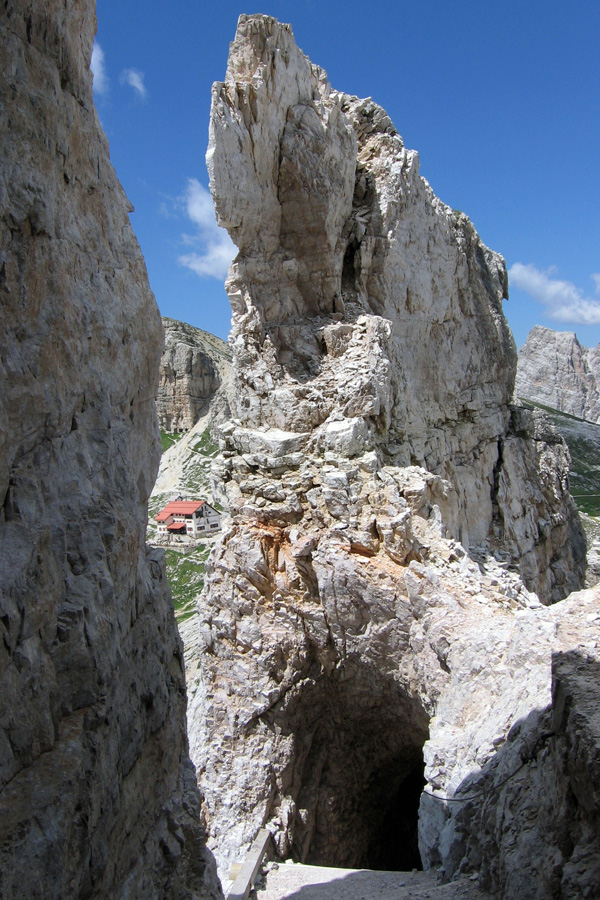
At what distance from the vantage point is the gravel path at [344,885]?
11.3 m

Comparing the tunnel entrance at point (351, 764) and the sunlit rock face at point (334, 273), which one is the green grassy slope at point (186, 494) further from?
the sunlit rock face at point (334, 273)

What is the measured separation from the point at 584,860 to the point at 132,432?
6871 mm

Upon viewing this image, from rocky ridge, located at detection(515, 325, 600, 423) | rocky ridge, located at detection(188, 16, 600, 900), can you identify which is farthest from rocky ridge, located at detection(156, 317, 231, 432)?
rocky ridge, located at detection(515, 325, 600, 423)

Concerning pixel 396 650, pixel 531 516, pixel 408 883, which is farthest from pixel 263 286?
pixel 531 516

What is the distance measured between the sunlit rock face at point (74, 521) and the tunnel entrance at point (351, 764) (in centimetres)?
951

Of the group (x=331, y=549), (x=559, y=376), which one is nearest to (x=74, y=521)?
(x=331, y=549)

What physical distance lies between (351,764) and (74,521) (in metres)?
15.9

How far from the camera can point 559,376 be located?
505 ft

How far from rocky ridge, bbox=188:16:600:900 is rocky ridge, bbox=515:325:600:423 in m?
139

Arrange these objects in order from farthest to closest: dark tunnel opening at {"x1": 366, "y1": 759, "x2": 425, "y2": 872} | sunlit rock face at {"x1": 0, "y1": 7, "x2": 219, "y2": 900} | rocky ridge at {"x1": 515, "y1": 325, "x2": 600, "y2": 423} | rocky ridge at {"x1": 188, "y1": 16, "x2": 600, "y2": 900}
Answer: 1. rocky ridge at {"x1": 515, "y1": 325, "x2": 600, "y2": 423}
2. dark tunnel opening at {"x1": 366, "y1": 759, "x2": 425, "y2": 872}
3. rocky ridge at {"x1": 188, "y1": 16, "x2": 600, "y2": 900}
4. sunlit rock face at {"x1": 0, "y1": 7, "x2": 219, "y2": 900}

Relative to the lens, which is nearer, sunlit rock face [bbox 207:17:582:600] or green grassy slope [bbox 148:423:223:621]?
sunlit rock face [bbox 207:17:582:600]

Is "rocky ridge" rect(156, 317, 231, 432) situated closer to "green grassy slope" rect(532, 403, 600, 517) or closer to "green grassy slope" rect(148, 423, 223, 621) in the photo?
"green grassy slope" rect(148, 423, 223, 621)

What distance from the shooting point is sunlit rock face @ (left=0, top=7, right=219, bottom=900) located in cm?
509

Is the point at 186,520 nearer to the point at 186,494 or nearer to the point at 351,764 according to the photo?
the point at 186,494
